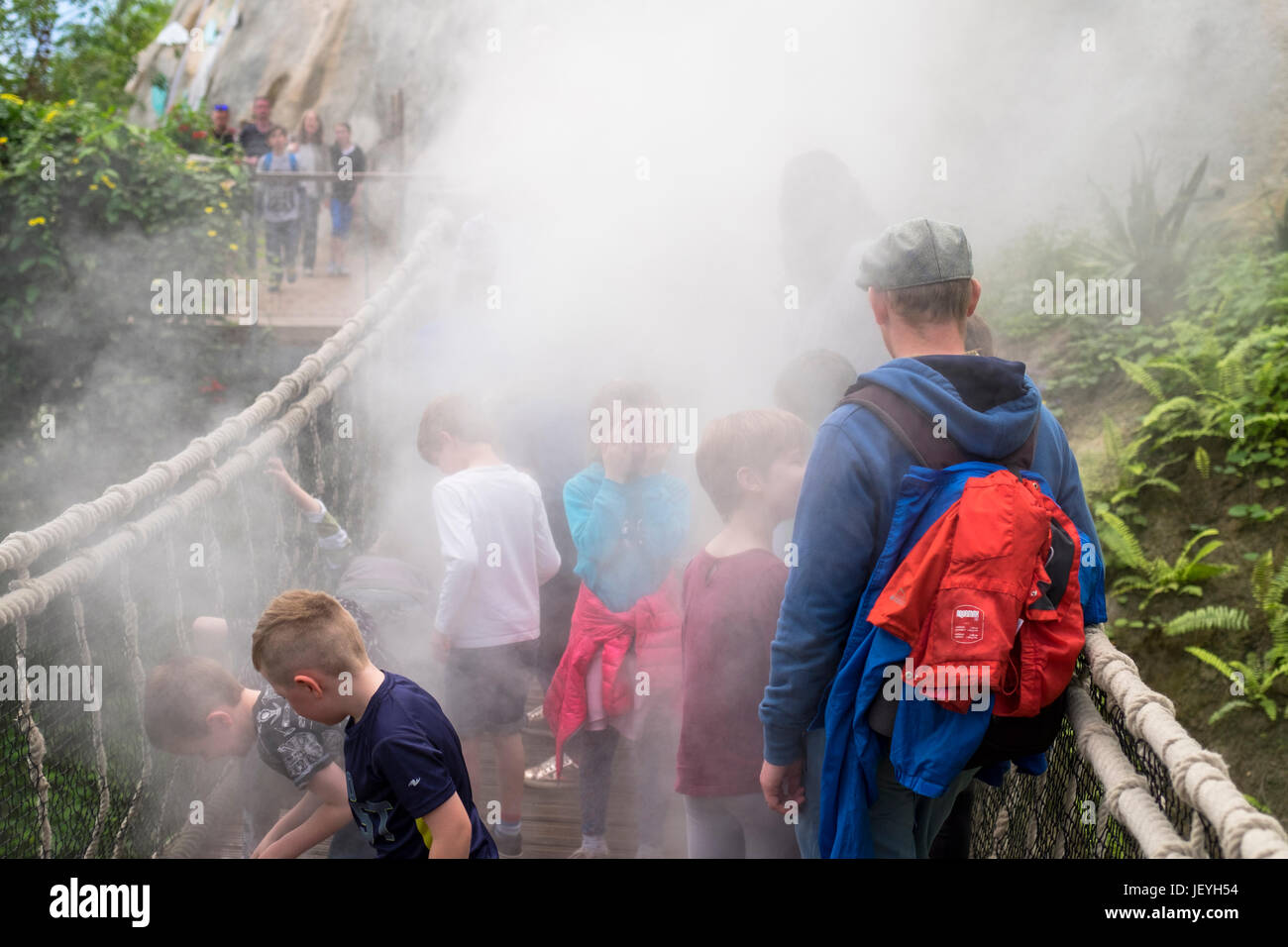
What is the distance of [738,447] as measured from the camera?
2.34m

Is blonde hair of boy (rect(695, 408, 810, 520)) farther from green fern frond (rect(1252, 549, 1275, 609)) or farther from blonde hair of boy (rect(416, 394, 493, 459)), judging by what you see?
green fern frond (rect(1252, 549, 1275, 609))

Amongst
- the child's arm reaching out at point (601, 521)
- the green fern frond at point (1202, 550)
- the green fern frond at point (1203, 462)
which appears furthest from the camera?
the green fern frond at point (1203, 462)

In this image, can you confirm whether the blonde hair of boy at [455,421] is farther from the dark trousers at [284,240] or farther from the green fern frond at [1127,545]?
the dark trousers at [284,240]

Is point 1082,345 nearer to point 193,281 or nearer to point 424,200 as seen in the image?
point 424,200

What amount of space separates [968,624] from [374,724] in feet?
3.45

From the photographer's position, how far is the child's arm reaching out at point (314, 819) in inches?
88.1

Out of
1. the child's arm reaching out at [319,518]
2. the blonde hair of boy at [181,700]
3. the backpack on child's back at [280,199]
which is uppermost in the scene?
the backpack on child's back at [280,199]

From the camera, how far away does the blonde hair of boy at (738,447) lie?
2.33 metres

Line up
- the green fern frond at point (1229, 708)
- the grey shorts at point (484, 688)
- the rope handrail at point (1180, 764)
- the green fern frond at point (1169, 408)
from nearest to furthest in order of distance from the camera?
1. the rope handrail at point (1180, 764)
2. the grey shorts at point (484, 688)
3. the green fern frond at point (1229, 708)
4. the green fern frond at point (1169, 408)

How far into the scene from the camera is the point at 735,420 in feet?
7.80

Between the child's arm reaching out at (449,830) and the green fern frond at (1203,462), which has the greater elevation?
the green fern frond at (1203,462)

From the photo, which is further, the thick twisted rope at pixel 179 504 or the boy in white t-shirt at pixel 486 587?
the boy in white t-shirt at pixel 486 587

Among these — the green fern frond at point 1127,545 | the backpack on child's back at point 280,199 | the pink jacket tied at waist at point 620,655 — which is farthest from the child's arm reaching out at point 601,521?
the backpack on child's back at point 280,199
